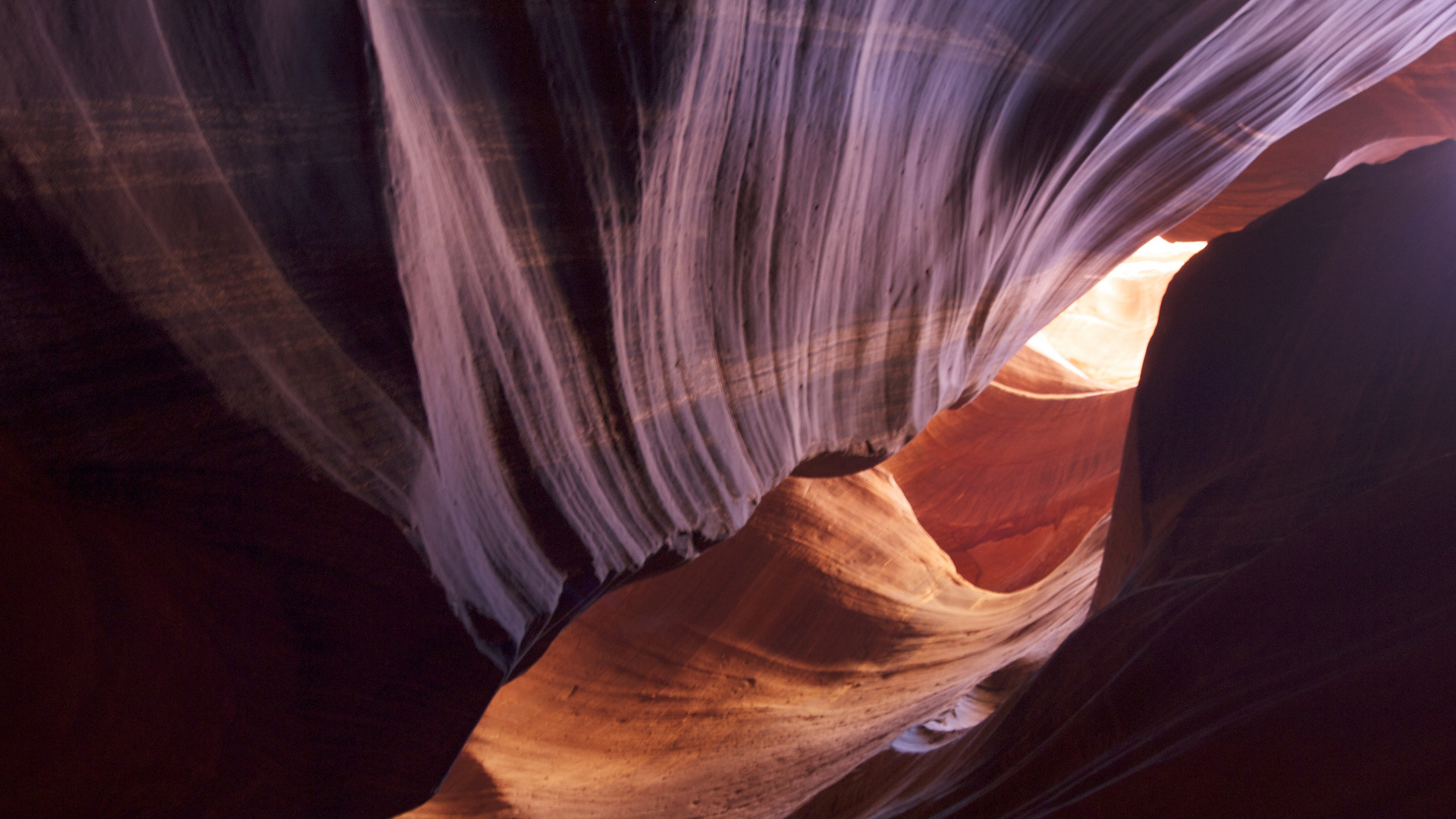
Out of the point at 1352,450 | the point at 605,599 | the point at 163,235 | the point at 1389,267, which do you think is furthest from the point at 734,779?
the point at 1389,267

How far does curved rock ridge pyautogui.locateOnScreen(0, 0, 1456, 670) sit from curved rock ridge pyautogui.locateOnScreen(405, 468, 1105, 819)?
2.86ft

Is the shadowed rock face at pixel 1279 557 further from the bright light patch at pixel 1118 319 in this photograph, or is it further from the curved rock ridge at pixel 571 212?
the bright light patch at pixel 1118 319

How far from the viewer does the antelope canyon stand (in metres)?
0.96

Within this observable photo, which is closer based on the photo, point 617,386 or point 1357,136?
point 617,386

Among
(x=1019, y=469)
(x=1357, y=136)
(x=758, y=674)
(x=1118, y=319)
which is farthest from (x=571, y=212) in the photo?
(x=1118, y=319)

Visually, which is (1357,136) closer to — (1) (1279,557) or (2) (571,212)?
(1) (1279,557)

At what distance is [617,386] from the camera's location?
1.47m

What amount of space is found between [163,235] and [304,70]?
0.92ft

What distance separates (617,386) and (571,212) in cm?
34

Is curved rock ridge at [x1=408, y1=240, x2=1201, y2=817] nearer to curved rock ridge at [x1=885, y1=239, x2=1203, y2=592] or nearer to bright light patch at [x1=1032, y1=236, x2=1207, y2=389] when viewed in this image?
curved rock ridge at [x1=885, y1=239, x2=1203, y2=592]

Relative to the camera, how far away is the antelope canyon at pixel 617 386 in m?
0.96

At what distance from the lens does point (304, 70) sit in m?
1.01

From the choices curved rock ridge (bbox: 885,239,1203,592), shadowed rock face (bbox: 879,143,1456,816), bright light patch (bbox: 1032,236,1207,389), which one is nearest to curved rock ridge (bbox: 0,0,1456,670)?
shadowed rock face (bbox: 879,143,1456,816)

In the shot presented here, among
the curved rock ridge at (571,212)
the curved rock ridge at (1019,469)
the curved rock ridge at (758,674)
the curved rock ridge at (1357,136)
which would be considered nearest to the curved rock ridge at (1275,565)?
the curved rock ridge at (758,674)
